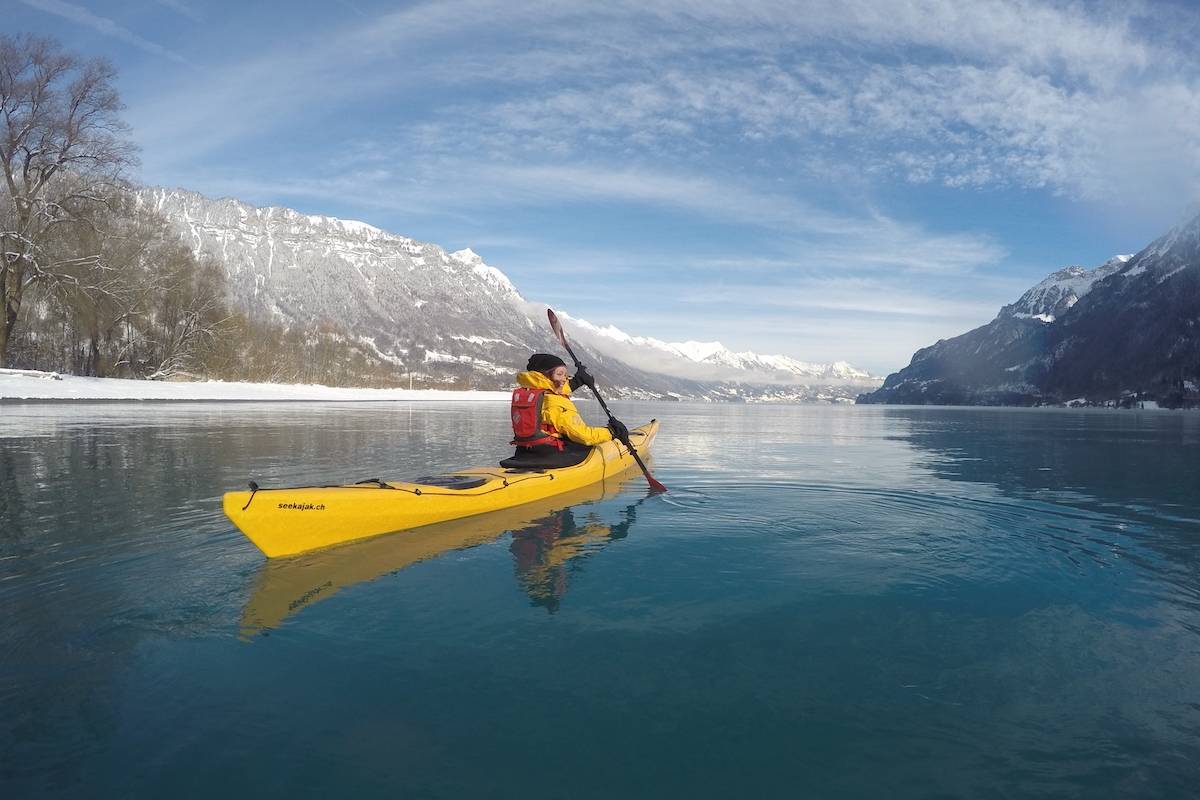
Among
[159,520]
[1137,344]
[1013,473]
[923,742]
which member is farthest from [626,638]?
[1137,344]

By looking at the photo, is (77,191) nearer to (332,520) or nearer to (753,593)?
(332,520)

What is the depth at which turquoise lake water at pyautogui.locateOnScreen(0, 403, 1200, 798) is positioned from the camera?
12.2 feet

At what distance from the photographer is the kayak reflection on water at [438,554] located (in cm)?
657

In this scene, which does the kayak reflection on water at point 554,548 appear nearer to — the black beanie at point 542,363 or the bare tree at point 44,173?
the black beanie at point 542,363

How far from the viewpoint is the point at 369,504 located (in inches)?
343

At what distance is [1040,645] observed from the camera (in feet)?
18.6

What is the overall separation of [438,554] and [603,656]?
12.4 ft

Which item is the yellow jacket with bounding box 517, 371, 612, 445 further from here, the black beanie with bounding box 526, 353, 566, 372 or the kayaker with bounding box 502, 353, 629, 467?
the black beanie with bounding box 526, 353, 566, 372

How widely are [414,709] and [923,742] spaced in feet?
11.2

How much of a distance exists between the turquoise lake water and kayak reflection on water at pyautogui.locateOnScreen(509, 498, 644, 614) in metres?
0.08

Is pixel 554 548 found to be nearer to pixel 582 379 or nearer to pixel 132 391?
pixel 582 379

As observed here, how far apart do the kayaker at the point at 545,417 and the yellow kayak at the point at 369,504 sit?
376 mm

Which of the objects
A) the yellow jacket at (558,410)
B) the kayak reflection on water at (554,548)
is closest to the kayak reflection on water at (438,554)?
the kayak reflection on water at (554,548)

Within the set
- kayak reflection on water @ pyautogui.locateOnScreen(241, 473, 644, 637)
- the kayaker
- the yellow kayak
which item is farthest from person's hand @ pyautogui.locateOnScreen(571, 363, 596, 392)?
kayak reflection on water @ pyautogui.locateOnScreen(241, 473, 644, 637)
